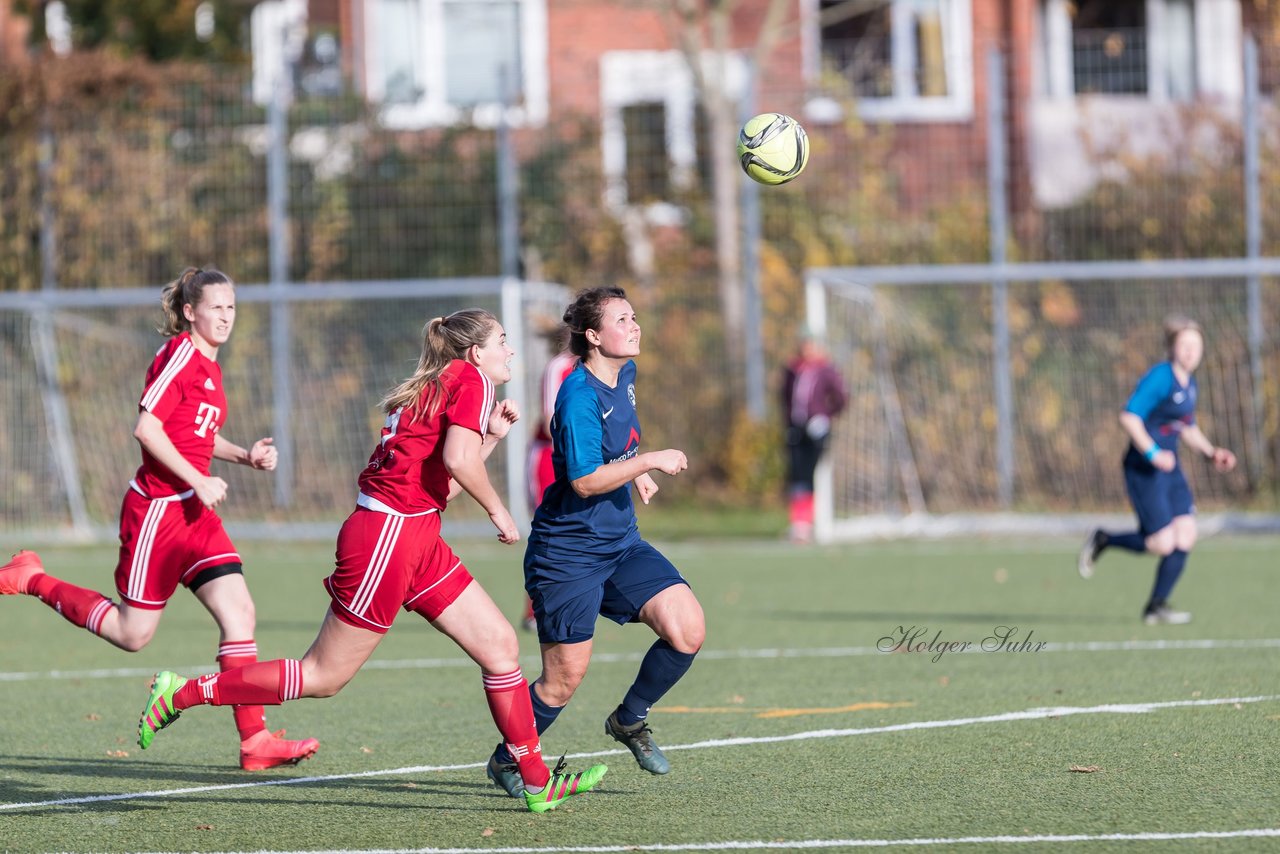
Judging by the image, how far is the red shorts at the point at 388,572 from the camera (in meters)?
6.14

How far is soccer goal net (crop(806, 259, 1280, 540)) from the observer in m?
17.8

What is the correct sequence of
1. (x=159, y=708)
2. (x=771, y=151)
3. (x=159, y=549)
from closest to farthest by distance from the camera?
(x=159, y=708) → (x=159, y=549) → (x=771, y=151)

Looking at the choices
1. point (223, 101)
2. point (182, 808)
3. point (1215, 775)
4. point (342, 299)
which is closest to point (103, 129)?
point (223, 101)

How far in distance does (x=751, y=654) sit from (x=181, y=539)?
4007 mm

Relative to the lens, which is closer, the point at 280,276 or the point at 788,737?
the point at 788,737

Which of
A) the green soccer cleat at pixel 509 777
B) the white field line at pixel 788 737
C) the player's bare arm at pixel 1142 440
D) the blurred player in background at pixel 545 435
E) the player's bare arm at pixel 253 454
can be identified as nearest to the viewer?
the green soccer cleat at pixel 509 777

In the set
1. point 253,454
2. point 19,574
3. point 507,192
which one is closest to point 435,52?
point 507,192

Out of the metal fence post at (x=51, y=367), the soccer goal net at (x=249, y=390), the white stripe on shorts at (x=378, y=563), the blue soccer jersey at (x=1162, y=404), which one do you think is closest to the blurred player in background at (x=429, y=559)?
the white stripe on shorts at (x=378, y=563)

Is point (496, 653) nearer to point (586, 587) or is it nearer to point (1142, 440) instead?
point (586, 587)

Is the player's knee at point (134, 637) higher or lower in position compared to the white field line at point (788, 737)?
higher

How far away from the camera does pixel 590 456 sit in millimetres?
6223

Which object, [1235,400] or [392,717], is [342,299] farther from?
[392,717]

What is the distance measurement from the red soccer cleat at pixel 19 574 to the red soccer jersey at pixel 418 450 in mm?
1958

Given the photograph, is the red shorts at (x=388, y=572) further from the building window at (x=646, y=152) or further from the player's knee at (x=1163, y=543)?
the building window at (x=646, y=152)
